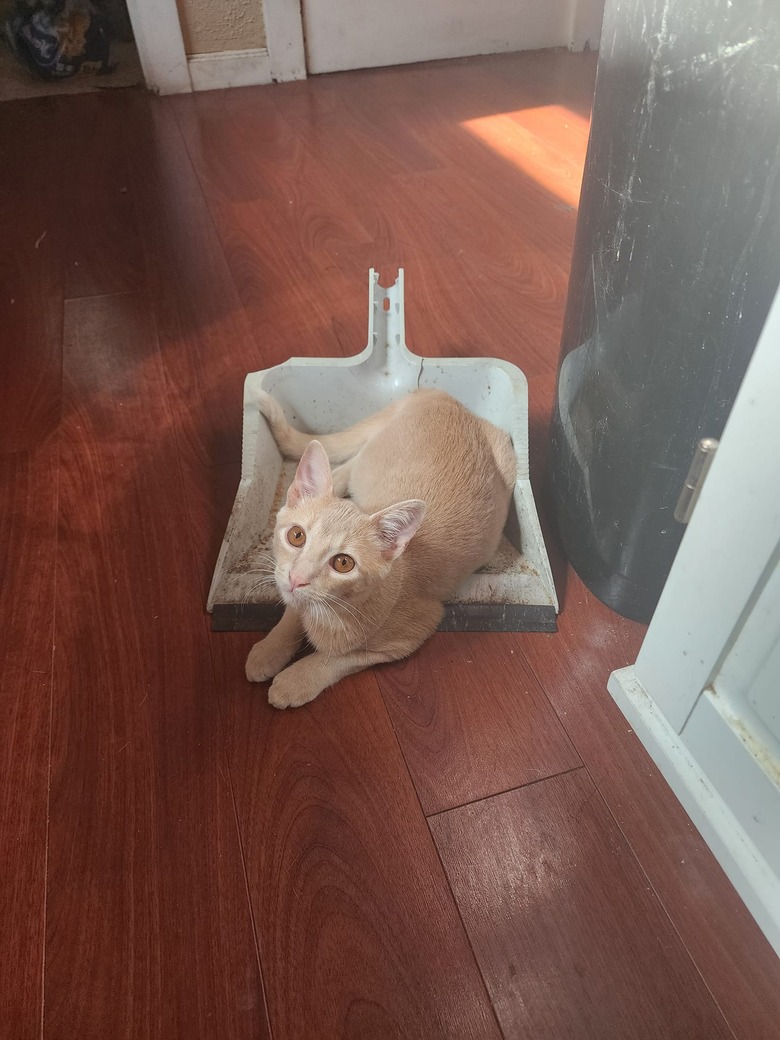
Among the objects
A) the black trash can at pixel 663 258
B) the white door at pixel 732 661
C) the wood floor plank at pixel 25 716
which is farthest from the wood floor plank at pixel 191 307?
the white door at pixel 732 661

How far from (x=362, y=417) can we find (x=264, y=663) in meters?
0.50

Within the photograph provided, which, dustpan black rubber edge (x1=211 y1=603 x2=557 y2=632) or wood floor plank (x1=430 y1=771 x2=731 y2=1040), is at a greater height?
dustpan black rubber edge (x1=211 y1=603 x2=557 y2=632)

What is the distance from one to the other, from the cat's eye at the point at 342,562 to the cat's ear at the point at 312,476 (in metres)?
0.08

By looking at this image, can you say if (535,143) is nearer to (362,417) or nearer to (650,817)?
(362,417)

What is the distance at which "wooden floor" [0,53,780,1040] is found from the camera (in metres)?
0.68

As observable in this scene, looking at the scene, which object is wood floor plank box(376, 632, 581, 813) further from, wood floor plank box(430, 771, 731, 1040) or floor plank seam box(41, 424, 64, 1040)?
floor plank seam box(41, 424, 64, 1040)

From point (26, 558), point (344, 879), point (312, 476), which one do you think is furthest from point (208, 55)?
point (344, 879)

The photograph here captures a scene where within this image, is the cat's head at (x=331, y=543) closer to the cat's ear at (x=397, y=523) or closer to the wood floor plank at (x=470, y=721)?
the cat's ear at (x=397, y=523)

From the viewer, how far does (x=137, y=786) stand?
81cm

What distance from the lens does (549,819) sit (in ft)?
2.60

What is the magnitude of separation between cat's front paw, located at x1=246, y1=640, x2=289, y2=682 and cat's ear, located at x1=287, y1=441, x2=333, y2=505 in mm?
200

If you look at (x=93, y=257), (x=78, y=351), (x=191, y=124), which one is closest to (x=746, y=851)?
(x=78, y=351)

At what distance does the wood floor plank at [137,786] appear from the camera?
2.22ft

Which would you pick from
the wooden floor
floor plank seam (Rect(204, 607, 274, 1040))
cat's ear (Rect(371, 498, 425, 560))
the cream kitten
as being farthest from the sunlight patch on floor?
floor plank seam (Rect(204, 607, 274, 1040))
